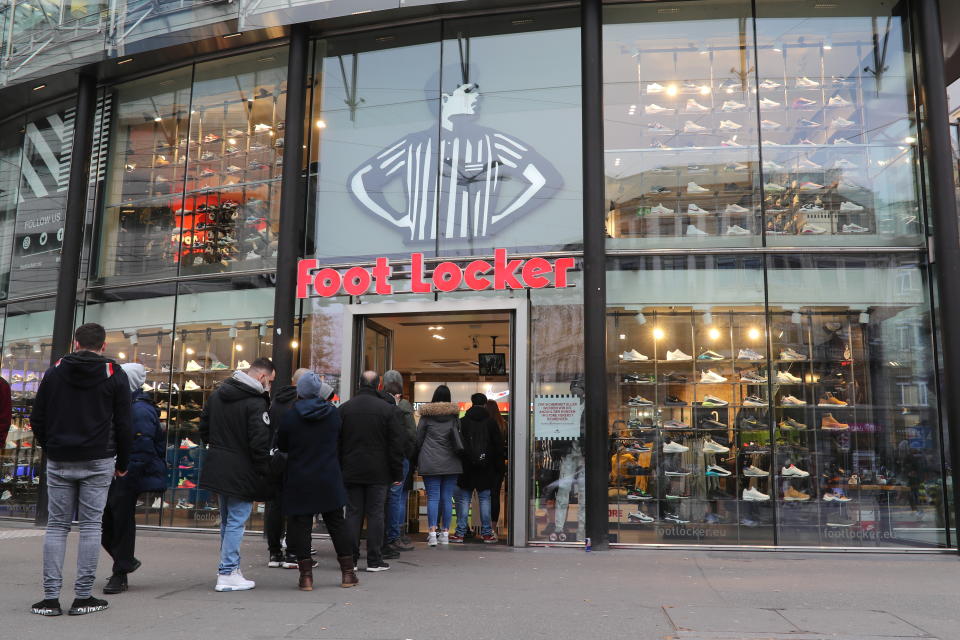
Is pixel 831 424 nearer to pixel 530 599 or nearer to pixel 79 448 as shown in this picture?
pixel 530 599

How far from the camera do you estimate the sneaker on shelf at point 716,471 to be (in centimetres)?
991

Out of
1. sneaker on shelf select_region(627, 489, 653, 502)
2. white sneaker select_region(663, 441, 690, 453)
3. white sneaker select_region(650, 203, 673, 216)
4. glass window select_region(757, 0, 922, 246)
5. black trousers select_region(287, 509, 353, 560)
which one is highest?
glass window select_region(757, 0, 922, 246)

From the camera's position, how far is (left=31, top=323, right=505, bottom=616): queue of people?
5.76 m

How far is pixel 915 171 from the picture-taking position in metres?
10.2

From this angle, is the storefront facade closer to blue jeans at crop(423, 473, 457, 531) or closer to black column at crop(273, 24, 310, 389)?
black column at crop(273, 24, 310, 389)

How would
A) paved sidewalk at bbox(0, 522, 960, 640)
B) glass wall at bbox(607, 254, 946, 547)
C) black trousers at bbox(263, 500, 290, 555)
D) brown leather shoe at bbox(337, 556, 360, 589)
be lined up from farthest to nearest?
1. glass wall at bbox(607, 254, 946, 547)
2. black trousers at bbox(263, 500, 290, 555)
3. brown leather shoe at bbox(337, 556, 360, 589)
4. paved sidewalk at bbox(0, 522, 960, 640)

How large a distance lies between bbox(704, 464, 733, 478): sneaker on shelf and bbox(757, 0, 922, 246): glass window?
2.88 m

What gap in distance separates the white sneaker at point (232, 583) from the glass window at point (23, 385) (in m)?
7.71

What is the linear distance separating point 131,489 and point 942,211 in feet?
29.9

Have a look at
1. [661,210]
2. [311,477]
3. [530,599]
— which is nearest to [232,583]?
[311,477]

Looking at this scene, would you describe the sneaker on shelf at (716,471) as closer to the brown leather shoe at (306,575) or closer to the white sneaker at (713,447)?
the white sneaker at (713,447)

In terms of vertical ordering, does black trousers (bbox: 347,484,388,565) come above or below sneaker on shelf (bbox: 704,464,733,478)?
below

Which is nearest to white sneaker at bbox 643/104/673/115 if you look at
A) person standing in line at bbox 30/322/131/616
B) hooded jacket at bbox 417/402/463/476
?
hooded jacket at bbox 417/402/463/476

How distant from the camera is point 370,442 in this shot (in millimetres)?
7660
